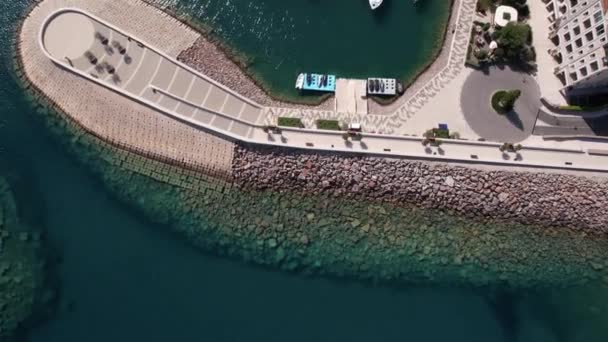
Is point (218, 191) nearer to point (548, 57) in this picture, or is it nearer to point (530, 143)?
point (530, 143)

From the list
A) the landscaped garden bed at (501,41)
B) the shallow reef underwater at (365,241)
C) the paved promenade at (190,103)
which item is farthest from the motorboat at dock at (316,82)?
the landscaped garden bed at (501,41)

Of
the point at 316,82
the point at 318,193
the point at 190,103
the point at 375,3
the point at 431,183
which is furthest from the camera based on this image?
the point at 375,3

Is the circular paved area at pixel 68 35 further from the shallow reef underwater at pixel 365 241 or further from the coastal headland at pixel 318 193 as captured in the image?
the shallow reef underwater at pixel 365 241

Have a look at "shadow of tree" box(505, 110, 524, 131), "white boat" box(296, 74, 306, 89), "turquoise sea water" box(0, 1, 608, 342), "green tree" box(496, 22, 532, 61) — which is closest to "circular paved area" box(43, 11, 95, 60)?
"turquoise sea water" box(0, 1, 608, 342)

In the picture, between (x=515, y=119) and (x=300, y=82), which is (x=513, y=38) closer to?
(x=515, y=119)

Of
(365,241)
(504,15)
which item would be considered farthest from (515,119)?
(365,241)

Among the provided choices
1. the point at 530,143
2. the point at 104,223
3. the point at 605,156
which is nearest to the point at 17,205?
the point at 104,223
